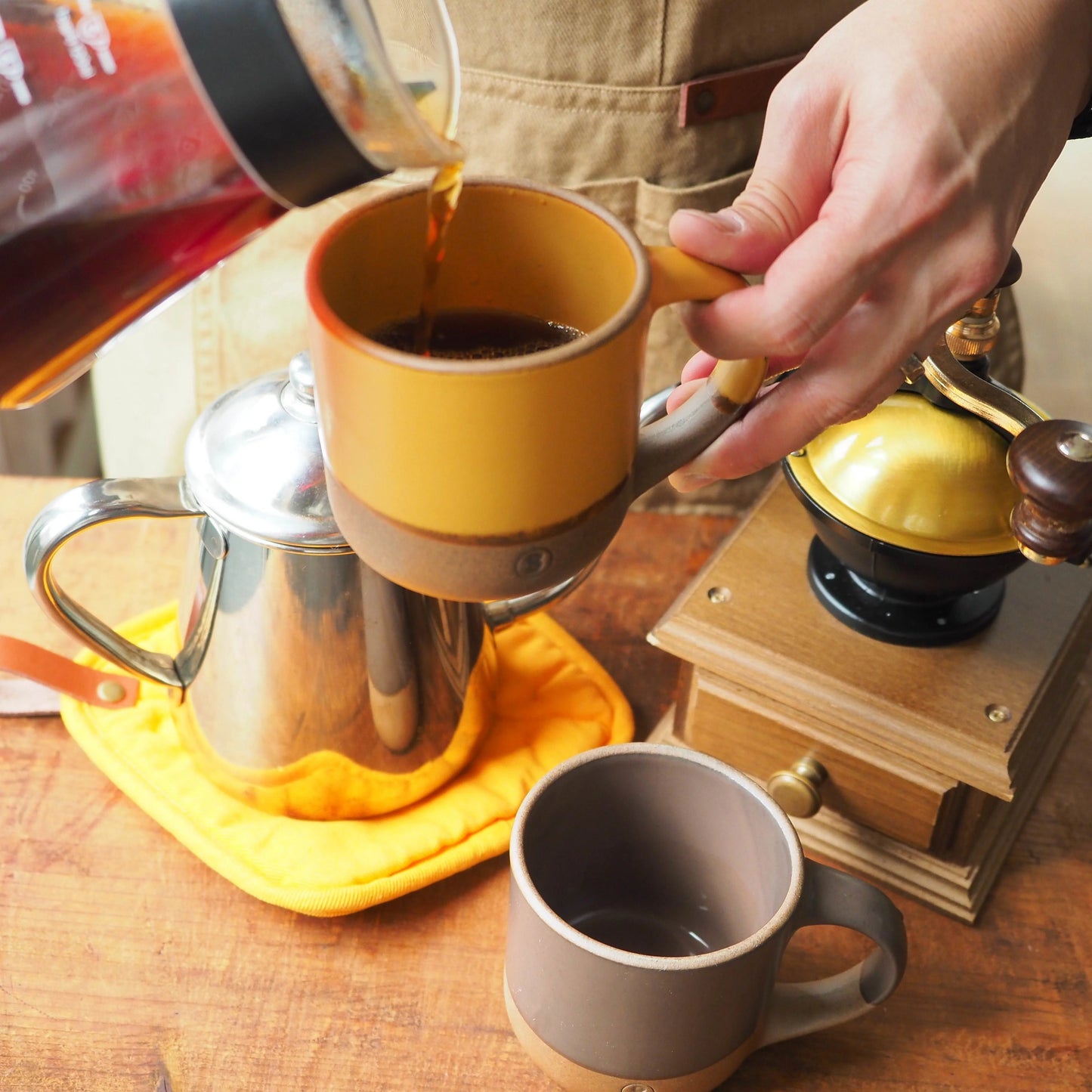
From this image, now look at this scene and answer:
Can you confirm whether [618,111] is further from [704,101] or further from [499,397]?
[499,397]

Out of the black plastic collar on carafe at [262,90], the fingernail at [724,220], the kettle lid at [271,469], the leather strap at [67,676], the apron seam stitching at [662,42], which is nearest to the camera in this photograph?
the black plastic collar on carafe at [262,90]

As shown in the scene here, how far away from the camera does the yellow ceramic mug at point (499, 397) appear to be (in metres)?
0.40

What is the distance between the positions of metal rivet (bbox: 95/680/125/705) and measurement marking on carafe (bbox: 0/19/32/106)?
0.44 metres

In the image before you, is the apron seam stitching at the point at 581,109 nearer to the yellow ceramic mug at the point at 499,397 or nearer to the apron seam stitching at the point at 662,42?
the apron seam stitching at the point at 662,42

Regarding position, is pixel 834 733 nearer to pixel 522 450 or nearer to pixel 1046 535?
pixel 1046 535

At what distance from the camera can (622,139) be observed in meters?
0.94

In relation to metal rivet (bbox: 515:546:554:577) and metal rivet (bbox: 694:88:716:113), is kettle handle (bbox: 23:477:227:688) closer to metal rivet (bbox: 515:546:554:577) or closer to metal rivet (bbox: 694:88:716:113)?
metal rivet (bbox: 515:546:554:577)

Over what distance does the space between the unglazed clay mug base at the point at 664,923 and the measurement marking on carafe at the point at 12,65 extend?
356 mm

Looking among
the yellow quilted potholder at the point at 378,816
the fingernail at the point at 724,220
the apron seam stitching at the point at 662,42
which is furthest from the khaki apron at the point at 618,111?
the fingernail at the point at 724,220

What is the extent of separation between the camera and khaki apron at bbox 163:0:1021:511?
0.88 meters

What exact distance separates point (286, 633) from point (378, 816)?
0.46ft

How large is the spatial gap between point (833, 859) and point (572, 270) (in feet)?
1.38

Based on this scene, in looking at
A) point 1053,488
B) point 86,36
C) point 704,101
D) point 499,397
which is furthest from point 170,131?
point 704,101

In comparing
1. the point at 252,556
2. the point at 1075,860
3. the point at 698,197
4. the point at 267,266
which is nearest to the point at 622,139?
the point at 698,197
